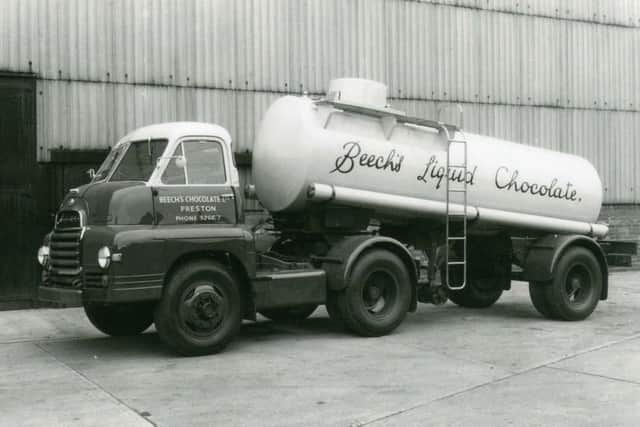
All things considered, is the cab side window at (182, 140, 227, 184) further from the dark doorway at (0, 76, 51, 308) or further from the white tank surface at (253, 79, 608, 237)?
the dark doorway at (0, 76, 51, 308)

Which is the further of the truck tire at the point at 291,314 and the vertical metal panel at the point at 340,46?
the vertical metal panel at the point at 340,46

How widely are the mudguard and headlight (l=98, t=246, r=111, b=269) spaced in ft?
20.6

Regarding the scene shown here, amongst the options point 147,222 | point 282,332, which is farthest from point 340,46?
point 147,222

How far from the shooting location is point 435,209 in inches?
436

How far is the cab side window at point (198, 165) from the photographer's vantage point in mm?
9250

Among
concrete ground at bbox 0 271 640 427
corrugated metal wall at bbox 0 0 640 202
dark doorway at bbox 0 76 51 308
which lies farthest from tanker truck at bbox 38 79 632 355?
corrugated metal wall at bbox 0 0 640 202

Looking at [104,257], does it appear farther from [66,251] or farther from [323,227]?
[323,227]

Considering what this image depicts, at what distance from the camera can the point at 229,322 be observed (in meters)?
9.21

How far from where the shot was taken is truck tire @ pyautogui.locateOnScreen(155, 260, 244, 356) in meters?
8.80

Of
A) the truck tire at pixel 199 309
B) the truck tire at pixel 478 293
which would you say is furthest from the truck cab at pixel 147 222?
the truck tire at pixel 478 293

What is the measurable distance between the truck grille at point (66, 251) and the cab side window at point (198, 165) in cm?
113

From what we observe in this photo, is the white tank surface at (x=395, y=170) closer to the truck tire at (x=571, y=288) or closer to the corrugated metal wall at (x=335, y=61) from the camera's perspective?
the truck tire at (x=571, y=288)

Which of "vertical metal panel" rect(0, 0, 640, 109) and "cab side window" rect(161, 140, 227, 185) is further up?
"vertical metal panel" rect(0, 0, 640, 109)

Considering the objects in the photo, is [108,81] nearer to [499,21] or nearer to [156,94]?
[156,94]
